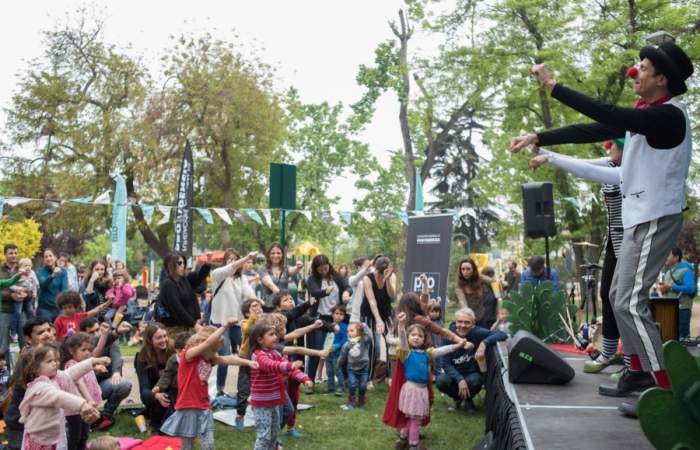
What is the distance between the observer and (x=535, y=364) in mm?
5086

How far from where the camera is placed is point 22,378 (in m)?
5.36

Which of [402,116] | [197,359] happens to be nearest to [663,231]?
[197,359]

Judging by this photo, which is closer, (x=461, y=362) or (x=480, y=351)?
(x=480, y=351)

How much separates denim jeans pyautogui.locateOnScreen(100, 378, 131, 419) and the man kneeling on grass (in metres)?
3.14

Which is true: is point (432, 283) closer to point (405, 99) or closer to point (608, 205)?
point (608, 205)

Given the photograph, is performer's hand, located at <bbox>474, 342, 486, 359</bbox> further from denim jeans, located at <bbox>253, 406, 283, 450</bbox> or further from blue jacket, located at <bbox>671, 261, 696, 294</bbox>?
blue jacket, located at <bbox>671, 261, 696, 294</bbox>

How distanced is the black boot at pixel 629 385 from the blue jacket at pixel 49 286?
7573mm

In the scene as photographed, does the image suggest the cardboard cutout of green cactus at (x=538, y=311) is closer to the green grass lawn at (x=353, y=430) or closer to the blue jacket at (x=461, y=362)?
the blue jacket at (x=461, y=362)

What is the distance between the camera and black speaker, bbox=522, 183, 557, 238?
9.94 meters

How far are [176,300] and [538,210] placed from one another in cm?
478

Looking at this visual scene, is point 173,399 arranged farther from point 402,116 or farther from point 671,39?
point 402,116

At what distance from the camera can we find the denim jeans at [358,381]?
8.67m

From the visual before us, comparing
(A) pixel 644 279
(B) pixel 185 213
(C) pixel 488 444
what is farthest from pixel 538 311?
(B) pixel 185 213

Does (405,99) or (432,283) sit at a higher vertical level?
(405,99)
